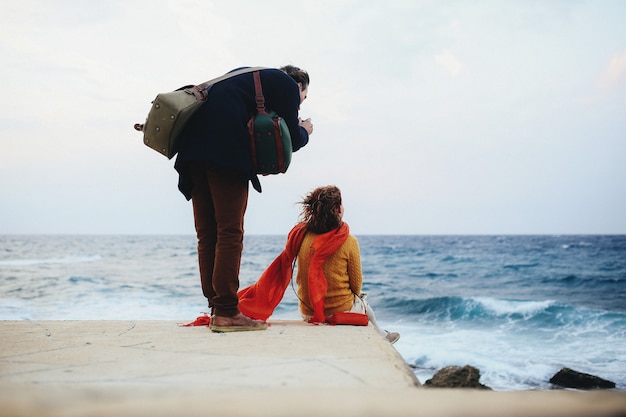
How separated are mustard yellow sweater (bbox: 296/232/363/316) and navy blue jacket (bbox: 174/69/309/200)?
2.96 ft

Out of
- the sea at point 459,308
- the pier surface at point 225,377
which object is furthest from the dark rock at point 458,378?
the pier surface at point 225,377

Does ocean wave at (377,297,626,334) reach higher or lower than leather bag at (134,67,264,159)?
lower

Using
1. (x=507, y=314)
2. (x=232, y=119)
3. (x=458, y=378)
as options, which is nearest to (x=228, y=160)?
(x=232, y=119)

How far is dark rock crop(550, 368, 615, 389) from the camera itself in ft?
21.7

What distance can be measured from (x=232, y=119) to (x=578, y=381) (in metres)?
6.41

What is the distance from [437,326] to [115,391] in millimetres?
11546

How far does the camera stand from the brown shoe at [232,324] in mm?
2839

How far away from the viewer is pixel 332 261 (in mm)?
3549

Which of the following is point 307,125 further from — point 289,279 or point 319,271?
point 289,279

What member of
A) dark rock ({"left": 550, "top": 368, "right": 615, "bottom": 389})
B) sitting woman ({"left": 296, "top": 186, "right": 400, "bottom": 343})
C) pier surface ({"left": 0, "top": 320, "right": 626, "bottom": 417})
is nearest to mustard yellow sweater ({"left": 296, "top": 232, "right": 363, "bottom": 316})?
sitting woman ({"left": 296, "top": 186, "right": 400, "bottom": 343})

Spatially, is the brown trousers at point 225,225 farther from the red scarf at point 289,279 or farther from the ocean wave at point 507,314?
the ocean wave at point 507,314

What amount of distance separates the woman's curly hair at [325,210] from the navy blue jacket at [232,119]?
0.78 meters

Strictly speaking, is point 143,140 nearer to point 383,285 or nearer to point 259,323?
point 259,323

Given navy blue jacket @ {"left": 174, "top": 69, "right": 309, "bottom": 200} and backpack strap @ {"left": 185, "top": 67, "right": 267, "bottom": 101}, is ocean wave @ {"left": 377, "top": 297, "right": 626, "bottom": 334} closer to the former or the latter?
navy blue jacket @ {"left": 174, "top": 69, "right": 309, "bottom": 200}
